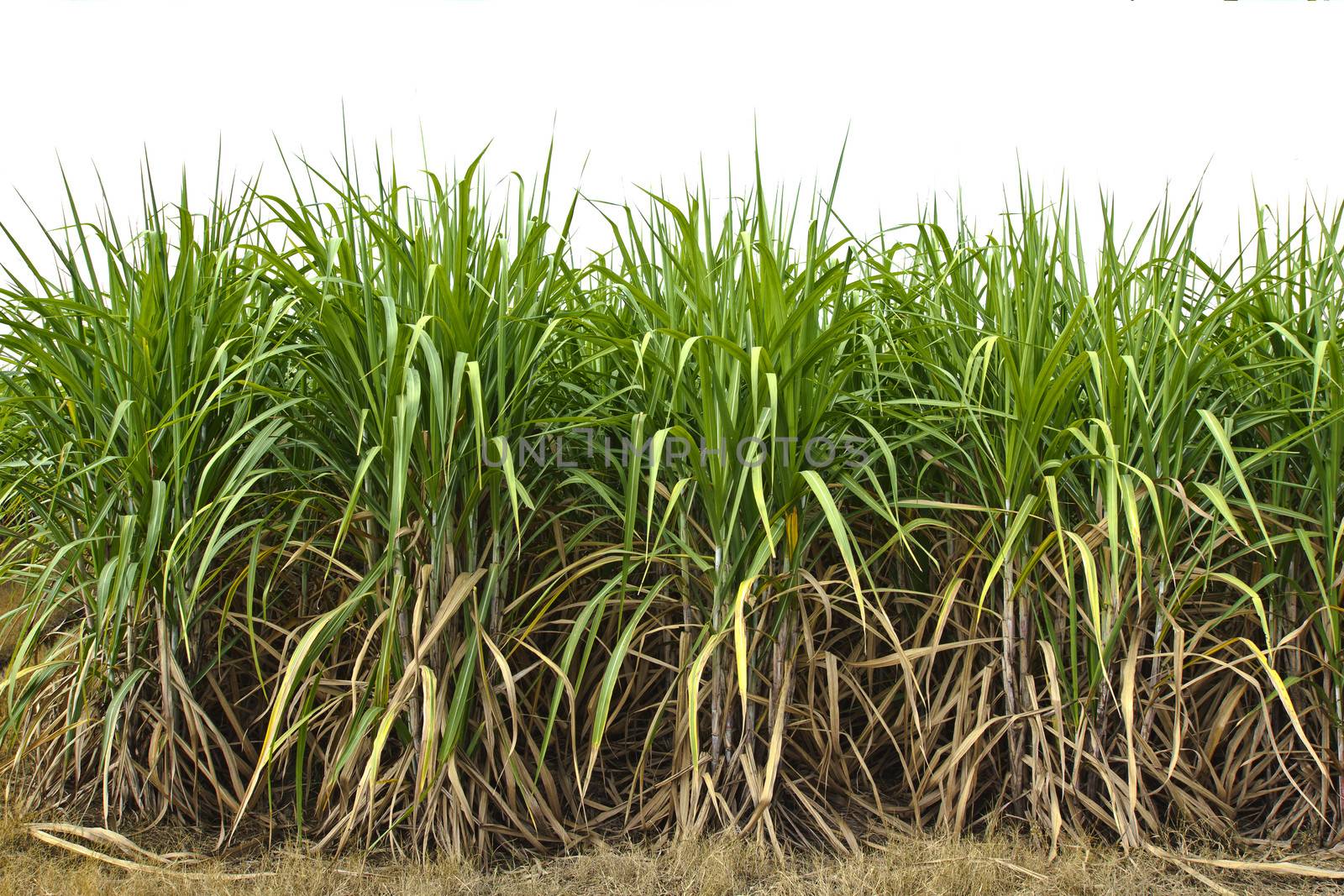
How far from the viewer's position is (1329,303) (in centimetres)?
201

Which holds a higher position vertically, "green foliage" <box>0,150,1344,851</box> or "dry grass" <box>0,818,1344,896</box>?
"green foliage" <box>0,150,1344,851</box>

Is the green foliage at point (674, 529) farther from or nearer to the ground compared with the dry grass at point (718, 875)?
farther from the ground

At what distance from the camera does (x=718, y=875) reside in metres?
1.78

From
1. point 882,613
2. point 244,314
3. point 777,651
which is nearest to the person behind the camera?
point 882,613

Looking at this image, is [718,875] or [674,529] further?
[674,529]

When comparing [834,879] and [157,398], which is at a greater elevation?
[157,398]

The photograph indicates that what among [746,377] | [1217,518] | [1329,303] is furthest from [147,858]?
[1329,303]

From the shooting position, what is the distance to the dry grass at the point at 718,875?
5.90 feet

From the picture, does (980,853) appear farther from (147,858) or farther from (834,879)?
(147,858)

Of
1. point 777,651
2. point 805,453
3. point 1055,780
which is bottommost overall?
point 1055,780

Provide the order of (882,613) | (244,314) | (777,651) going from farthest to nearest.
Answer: (244,314) < (777,651) < (882,613)

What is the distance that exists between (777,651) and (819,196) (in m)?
0.94

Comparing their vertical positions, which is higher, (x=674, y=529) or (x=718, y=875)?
(x=674, y=529)

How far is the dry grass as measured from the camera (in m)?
1.80
